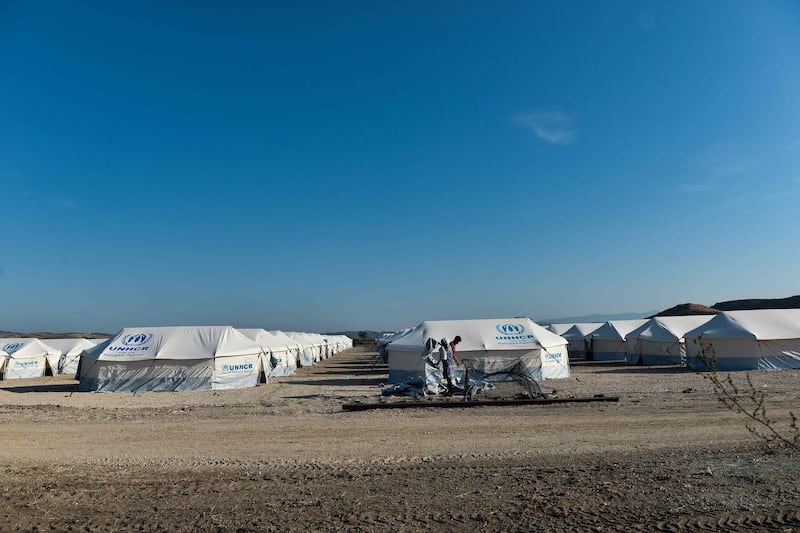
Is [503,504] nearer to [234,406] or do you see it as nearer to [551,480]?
[551,480]

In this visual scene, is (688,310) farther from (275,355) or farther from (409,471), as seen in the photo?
(409,471)

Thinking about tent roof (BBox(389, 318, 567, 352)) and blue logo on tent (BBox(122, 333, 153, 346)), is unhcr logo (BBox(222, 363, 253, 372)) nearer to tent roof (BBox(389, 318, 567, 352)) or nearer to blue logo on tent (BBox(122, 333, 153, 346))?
blue logo on tent (BBox(122, 333, 153, 346))

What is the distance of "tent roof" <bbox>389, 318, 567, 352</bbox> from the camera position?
2189 cm

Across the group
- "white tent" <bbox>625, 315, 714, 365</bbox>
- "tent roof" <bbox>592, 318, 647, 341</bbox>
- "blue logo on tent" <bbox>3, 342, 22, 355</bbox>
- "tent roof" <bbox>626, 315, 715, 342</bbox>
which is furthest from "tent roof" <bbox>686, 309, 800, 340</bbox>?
"blue logo on tent" <bbox>3, 342, 22, 355</bbox>

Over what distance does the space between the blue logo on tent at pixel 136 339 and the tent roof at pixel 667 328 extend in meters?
27.0

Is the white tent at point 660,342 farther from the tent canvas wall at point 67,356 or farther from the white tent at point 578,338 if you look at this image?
the tent canvas wall at point 67,356

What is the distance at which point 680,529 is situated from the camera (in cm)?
499

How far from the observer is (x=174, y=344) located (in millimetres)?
23094

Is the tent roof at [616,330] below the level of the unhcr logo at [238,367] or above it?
above

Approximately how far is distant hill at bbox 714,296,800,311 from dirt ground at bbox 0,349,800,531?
98583mm

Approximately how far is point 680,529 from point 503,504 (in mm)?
1687

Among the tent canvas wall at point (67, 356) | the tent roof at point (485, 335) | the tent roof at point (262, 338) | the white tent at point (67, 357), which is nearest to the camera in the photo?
the tent roof at point (485, 335)

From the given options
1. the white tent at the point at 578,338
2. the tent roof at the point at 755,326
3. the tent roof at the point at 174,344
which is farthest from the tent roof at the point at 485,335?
the white tent at the point at 578,338

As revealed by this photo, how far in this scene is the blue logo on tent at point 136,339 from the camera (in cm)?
2328
